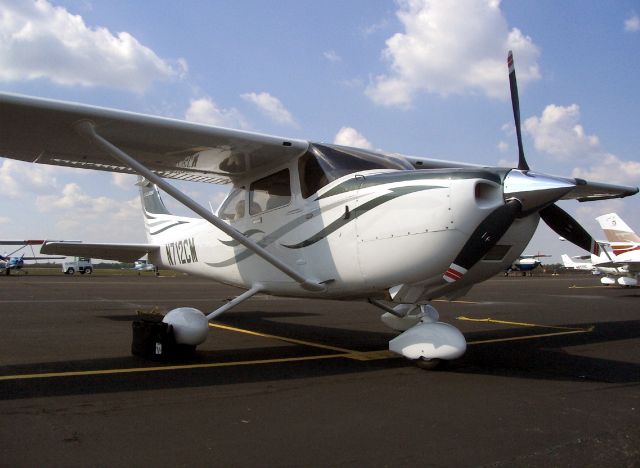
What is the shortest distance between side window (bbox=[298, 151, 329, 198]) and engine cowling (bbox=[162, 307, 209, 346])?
6.48ft

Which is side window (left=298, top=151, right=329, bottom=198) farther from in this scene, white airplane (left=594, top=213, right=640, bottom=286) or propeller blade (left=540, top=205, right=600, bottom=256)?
white airplane (left=594, top=213, right=640, bottom=286)

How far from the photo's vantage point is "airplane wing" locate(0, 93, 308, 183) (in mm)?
5520

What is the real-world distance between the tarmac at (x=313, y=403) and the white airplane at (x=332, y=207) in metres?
0.78

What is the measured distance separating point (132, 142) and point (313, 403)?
402 centimetres

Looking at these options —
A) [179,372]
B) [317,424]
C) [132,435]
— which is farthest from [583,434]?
[179,372]

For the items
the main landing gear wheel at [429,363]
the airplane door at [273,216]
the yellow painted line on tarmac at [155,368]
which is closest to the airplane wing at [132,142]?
the airplane door at [273,216]

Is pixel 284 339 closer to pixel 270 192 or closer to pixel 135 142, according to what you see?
pixel 270 192

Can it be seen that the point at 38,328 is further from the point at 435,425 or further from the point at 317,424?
the point at 435,425

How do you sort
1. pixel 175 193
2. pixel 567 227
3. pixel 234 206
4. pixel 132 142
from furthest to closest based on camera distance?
→ pixel 234 206 → pixel 132 142 → pixel 567 227 → pixel 175 193

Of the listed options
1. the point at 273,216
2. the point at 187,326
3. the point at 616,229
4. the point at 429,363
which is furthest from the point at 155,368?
the point at 616,229

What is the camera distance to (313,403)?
432 cm

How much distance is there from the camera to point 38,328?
9125 mm

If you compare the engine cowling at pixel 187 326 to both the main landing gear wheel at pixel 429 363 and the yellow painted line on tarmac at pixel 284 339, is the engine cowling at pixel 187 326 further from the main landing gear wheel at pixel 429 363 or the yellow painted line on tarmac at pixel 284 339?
the main landing gear wheel at pixel 429 363

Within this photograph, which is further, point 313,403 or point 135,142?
point 135,142
